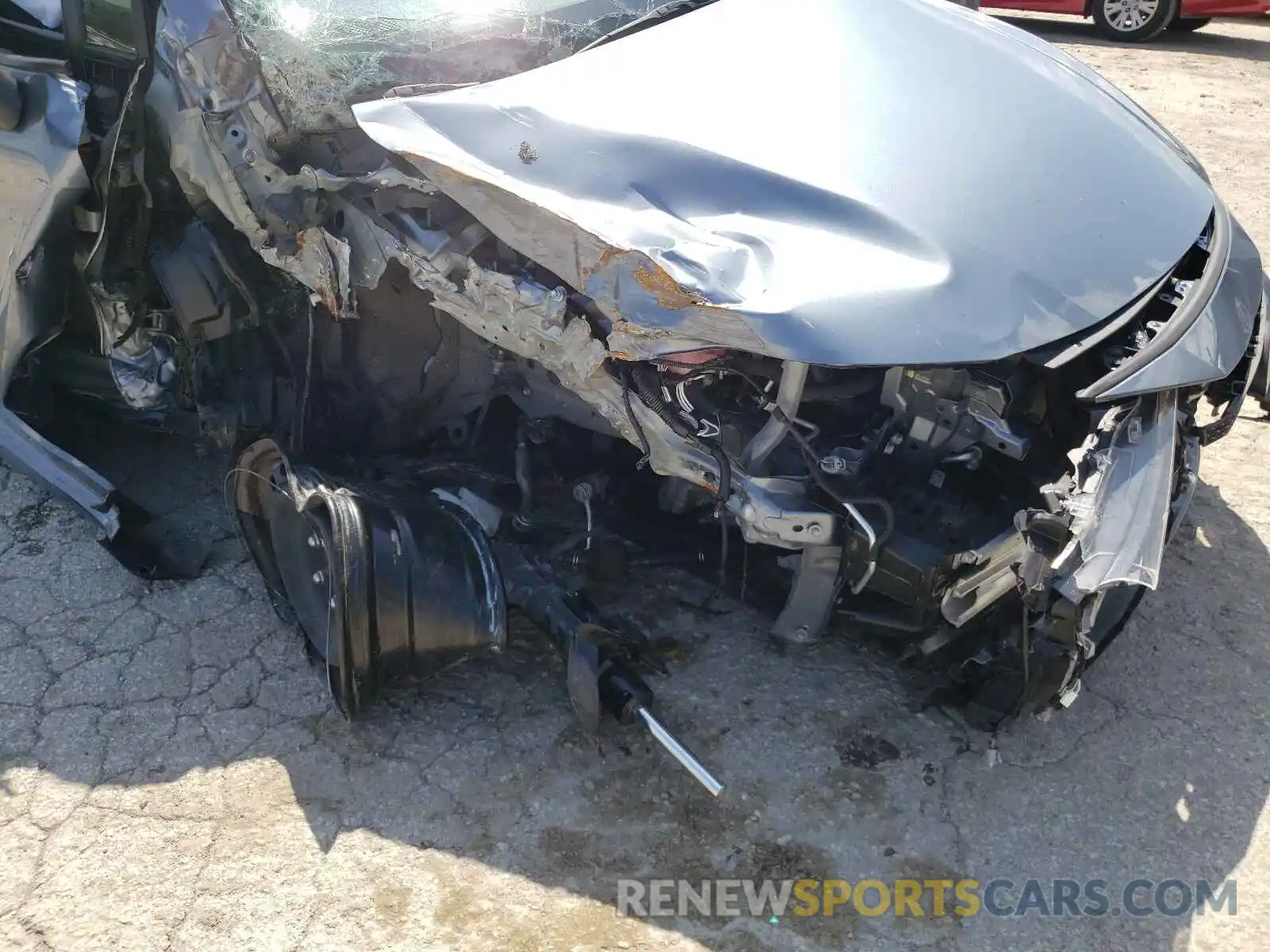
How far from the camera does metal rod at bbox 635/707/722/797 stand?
2396 millimetres

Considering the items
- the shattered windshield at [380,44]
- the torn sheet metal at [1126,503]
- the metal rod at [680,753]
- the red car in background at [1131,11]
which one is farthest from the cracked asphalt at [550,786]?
the red car in background at [1131,11]

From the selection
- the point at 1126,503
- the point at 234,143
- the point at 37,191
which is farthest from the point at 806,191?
the point at 37,191

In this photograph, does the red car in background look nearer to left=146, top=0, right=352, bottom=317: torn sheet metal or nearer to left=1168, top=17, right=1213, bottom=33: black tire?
left=1168, top=17, right=1213, bottom=33: black tire

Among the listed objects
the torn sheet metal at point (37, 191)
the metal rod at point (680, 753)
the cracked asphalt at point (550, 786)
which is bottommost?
the cracked asphalt at point (550, 786)

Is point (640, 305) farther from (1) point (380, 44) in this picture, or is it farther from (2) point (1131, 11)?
(2) point (1131, 11)

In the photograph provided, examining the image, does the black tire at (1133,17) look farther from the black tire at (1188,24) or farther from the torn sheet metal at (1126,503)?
the torn sheet metal at (1126,503)

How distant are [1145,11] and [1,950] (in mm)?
10640

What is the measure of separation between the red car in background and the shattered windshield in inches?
319

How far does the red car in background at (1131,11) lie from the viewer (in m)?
9.28

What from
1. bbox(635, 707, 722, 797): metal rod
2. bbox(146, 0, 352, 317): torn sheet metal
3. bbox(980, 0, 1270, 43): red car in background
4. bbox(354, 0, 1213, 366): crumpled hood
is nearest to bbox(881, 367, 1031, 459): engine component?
bbox(354, 0, 1213, 366): crumpled hood

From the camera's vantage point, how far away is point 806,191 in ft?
7.77

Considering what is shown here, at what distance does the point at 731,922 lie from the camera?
7.47ft

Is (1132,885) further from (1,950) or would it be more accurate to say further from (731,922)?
(1,950)

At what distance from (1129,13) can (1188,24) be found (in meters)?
0.91
